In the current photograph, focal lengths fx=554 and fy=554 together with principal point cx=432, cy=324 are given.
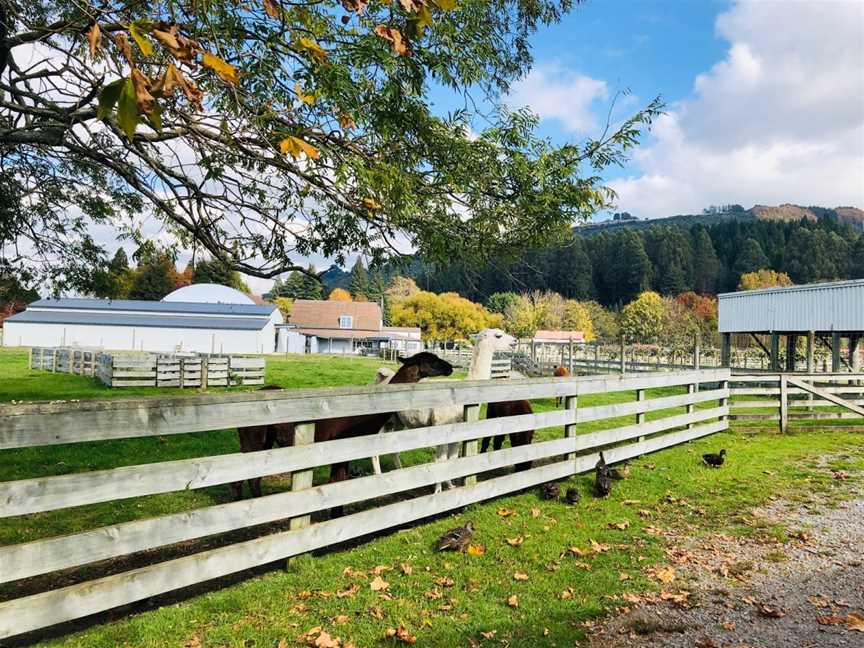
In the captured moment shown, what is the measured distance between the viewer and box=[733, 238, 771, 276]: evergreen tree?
392 feet

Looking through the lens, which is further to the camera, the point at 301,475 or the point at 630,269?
the point at 630,269

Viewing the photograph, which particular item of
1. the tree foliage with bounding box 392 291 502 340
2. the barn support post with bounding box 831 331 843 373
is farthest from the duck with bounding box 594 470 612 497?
the tree foliage with bounding box 392 291 502 340

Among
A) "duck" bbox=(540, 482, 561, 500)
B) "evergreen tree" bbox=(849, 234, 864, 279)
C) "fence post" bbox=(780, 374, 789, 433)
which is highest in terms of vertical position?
"evergreen tree" bbox=(849, 234, 864, 279)

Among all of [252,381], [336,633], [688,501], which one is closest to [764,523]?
[688,501]

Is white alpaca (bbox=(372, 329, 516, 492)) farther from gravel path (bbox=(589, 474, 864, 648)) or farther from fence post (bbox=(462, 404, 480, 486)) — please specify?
gravel path (bbox=(589, 474, 864, 648))

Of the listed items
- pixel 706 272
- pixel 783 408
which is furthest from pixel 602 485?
pixel 706 272

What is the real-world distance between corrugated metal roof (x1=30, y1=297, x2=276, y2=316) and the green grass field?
5701 centimetres

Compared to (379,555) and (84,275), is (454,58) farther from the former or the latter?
(84,275)

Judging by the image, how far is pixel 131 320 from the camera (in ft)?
188

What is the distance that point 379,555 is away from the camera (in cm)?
462

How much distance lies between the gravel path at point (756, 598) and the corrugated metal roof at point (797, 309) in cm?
2146

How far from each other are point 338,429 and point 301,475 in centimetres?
110

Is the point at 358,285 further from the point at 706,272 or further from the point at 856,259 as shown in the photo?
the point at 856,259

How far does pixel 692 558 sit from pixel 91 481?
15.2 feet
